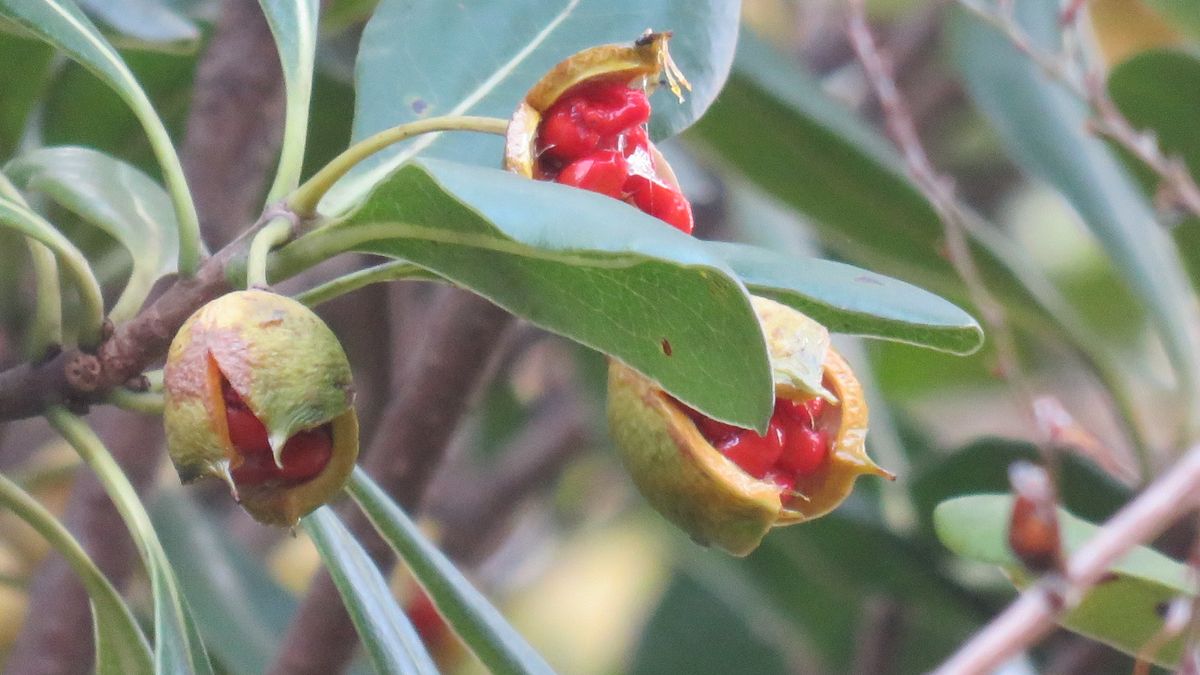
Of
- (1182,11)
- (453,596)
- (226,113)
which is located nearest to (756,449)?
(453,596)

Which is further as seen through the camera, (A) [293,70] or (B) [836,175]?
(B) [836,175]

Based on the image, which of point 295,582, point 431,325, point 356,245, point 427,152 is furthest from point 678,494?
point 295,582

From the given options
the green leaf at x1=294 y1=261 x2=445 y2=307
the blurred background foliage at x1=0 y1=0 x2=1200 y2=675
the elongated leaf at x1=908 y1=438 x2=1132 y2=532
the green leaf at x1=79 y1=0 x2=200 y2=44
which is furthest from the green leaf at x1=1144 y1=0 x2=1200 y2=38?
the green leaf at x1=294 y1=261 x2=445 y2=307

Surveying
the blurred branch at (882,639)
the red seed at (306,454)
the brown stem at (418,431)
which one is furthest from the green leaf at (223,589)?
the red seed at (306,454)

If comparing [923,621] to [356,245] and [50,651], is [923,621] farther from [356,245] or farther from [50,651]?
[356,245]

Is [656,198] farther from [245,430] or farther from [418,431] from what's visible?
[418,431]

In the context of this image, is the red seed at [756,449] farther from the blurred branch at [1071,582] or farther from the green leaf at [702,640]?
the green leaf at [702,640]

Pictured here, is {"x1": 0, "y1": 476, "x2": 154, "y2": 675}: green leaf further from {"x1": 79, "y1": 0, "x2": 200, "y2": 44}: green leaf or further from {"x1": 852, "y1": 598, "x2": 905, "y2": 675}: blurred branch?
{"x1": 852, "y1": 598, "x2": 905, "y2": 675}: blurred branch
